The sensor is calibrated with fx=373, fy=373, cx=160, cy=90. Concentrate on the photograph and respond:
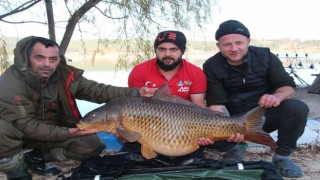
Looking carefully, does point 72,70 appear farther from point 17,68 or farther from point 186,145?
point 186,145

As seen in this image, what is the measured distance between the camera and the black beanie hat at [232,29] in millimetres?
2395

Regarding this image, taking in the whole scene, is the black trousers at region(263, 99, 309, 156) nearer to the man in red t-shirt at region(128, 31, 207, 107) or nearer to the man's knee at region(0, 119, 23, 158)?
the man in red t-shirt at region(128, 31, 207, 107)

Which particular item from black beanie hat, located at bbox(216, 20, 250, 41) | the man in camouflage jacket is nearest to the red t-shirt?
the man in camouflage jacket

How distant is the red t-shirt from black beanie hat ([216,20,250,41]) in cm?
29

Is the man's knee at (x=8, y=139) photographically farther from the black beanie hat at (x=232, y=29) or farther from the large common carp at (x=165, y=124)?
the black beanie hat at (x=232, y=29)

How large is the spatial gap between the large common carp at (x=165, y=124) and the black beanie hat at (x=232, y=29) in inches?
23.9

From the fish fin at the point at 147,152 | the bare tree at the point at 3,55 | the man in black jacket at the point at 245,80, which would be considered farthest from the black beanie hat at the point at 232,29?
the bare tree at the point at 3,55

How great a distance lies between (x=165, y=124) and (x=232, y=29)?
844 mm

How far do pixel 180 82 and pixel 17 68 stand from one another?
3.25 feet

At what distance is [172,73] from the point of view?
2.44 m

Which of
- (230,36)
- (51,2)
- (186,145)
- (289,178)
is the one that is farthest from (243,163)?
(51,2)

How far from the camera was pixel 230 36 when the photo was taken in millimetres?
2398

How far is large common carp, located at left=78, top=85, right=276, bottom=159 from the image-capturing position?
1.94 m

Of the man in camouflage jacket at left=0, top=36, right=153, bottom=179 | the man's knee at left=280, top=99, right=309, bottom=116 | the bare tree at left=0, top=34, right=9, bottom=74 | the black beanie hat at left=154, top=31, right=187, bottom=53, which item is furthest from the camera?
the bare tree at left=0, top=34, right=9, bottom=74
